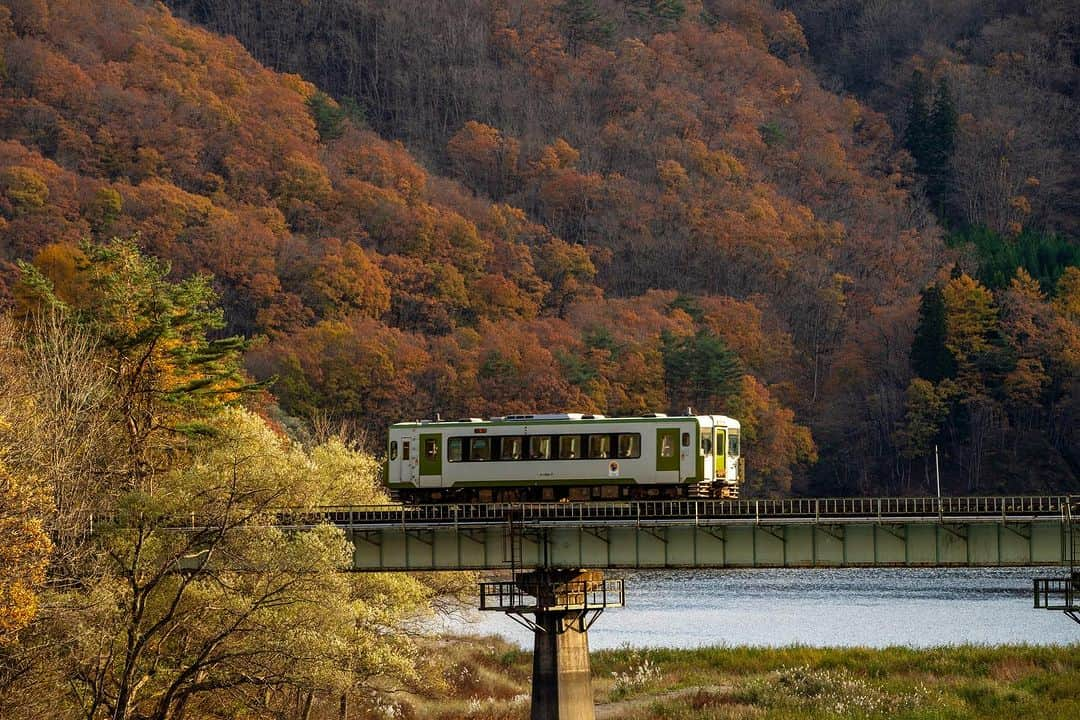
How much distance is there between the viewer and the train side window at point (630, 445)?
217 ft

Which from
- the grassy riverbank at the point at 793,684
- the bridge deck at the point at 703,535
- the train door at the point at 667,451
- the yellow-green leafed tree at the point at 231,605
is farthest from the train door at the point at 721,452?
the yellow-green leafed tree at the point at 231,605

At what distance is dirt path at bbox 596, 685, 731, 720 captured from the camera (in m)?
68.1

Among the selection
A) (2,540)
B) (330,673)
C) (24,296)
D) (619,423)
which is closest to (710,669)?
(619,423)

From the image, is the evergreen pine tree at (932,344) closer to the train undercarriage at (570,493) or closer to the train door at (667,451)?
the train undercarriage at (570,493)

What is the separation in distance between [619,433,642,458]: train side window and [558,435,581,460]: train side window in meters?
1.58

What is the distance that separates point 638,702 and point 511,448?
11.0 meters

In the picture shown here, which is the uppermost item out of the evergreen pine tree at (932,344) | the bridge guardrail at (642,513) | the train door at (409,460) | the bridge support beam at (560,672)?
the evergreen pine tree at (932,344)

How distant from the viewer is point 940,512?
59.0m

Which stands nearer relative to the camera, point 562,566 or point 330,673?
point 330,673

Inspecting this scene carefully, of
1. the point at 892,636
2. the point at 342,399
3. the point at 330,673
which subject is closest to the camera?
the point at 330,673

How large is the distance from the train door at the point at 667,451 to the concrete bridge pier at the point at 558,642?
5.40 m

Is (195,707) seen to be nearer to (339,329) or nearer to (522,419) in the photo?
(522,419)

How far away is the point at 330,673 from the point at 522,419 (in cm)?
1667

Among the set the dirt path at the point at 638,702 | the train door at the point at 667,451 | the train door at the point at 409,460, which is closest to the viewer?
the train door at the point at 667,451
